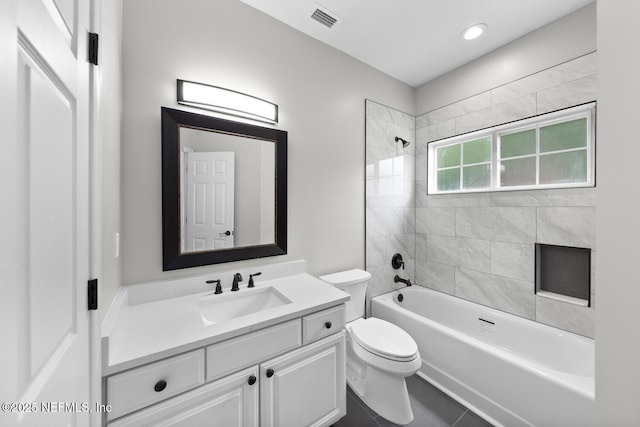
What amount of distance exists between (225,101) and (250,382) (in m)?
1.60

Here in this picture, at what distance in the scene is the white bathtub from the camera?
4.35ft

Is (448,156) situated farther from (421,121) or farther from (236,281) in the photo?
(236,281)

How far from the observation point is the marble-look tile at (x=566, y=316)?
1.71 meters

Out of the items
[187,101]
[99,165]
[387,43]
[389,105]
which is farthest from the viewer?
[389,105]

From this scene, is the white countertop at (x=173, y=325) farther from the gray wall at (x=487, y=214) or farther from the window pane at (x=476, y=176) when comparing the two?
the window pane at (x=476, y=176)

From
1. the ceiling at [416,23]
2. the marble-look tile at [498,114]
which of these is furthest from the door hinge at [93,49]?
the marble-look tile at [498,114]

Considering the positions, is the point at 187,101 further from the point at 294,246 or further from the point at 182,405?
the point at 182,405

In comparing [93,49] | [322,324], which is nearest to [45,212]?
[93,49]

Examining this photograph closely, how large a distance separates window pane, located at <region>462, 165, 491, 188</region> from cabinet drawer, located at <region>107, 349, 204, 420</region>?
259 cm

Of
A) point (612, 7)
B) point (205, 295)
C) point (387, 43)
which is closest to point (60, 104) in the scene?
point (205, 295)

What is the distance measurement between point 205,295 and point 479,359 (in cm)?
185

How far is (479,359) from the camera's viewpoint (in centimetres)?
164

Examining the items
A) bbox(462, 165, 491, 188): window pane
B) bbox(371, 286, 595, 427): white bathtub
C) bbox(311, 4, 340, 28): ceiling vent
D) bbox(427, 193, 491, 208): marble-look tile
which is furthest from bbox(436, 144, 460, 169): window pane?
bbox(311, 4, 340, 28): ceiling vent

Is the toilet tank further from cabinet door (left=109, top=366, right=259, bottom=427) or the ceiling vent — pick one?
the ceiling vent
